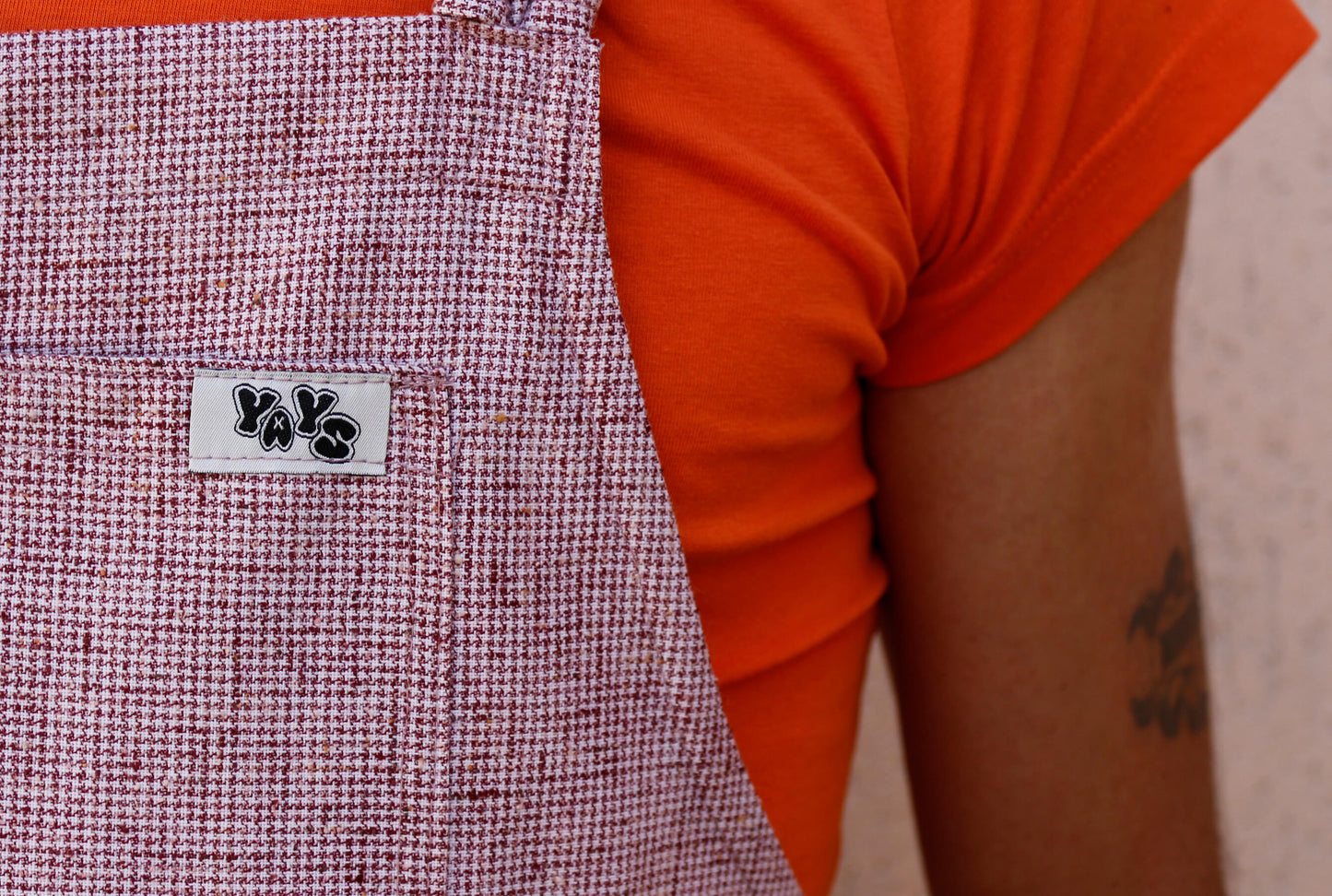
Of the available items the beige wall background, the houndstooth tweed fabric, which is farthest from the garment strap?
the beige wall background

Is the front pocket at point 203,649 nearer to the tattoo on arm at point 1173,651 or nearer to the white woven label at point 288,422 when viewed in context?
the white woven label at point 288,422

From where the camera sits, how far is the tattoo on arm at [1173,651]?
694mm

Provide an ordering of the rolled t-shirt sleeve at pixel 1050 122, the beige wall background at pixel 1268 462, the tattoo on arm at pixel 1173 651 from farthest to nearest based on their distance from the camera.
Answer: the beige wall background at pixel 1268 462, the tattoo on arm at pixel 1173 651, the rolled t-shirt sleeve at pixel 1050 122

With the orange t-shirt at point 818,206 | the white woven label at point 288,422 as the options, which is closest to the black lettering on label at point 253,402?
the white woven label at point 288,422

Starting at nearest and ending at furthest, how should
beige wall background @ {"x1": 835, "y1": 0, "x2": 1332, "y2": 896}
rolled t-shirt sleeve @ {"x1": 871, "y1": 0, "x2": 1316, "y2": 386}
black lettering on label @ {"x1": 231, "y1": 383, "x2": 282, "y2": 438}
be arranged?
black lettering on label @ {"x1": 231, "y1": 383, "x2": 282, "y2": 438}, rolled t-shirt sleeve @ {"x1": 871, "y1": 0, "x2": 1316, "y2": 386}, beige wall background @ {"x1": 835, "y1": 0, "x2": 1332, "y2": 896}

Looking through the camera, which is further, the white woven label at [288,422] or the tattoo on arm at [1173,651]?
the tattoo on arm at [1173,651]

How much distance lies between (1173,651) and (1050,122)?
0.36 meters

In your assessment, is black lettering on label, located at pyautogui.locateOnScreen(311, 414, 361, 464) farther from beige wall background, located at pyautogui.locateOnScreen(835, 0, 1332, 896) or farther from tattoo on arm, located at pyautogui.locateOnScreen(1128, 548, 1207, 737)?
beige wall background, located at pyautogui.locateOnScreen(835, 0, 1332, 896)

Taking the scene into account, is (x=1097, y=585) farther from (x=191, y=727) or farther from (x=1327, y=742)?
(x=1327, y=742)

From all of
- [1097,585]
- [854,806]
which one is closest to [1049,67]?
[1097,585]

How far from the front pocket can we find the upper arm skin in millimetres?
333

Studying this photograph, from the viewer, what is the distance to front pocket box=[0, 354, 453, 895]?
0.46 m

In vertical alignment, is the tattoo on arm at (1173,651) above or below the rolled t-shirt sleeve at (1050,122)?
below

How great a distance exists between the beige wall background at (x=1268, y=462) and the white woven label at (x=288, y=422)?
81 cm
